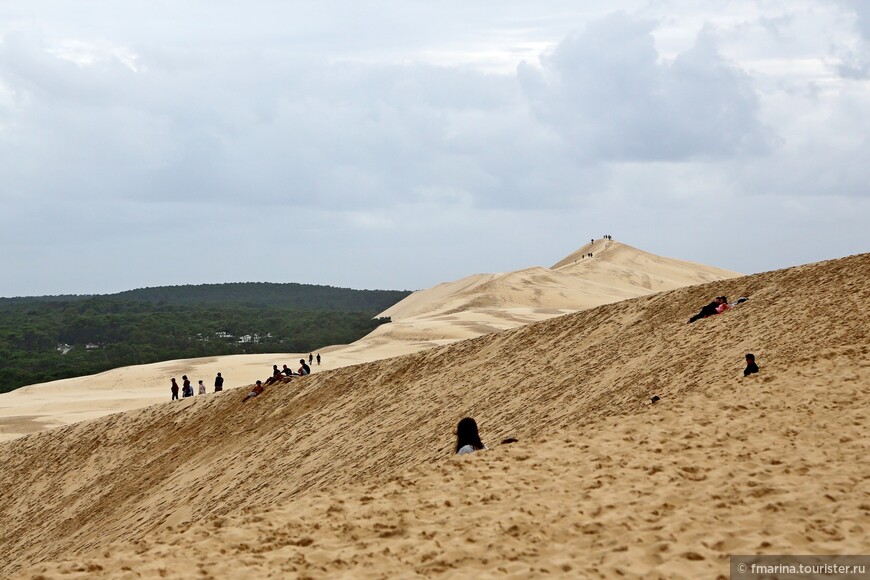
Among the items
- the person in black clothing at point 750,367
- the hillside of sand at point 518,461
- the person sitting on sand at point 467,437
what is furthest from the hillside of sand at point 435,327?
the person in black clothing at point 750,367

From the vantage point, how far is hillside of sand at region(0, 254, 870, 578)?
9328 millimetres

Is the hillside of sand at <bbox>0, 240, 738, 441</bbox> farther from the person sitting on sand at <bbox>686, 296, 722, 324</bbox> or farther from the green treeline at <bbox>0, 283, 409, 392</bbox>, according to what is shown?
the person sitting on sand at <bbox>686, 296, 722, 324</bbox>

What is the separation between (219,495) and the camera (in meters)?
21.3

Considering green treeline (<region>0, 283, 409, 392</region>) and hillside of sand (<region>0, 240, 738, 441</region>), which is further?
green treeline (<region>0, 283, 409, 392</region>)

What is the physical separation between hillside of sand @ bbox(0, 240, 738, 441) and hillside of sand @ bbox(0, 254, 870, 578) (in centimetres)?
1257

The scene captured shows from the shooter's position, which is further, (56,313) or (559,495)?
(56,313)

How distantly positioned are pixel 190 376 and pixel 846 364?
43.3 metres

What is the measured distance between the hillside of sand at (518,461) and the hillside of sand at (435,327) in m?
12.6

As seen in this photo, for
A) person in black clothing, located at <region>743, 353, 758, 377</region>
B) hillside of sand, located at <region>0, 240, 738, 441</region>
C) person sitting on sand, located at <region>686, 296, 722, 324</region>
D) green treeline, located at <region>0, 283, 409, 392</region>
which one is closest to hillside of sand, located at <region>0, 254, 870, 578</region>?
person in black clothing, located at <region>743, 353, 758, 377</region>

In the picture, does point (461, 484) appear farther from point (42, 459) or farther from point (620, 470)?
point (42, 459)

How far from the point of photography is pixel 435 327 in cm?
6244

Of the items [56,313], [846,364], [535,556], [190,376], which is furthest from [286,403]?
[56,313]

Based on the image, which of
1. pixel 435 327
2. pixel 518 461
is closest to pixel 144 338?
pixel 435 327

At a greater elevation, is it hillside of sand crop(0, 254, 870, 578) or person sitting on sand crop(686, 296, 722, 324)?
person sitting on sand crop(686, 296, 722, 324)
